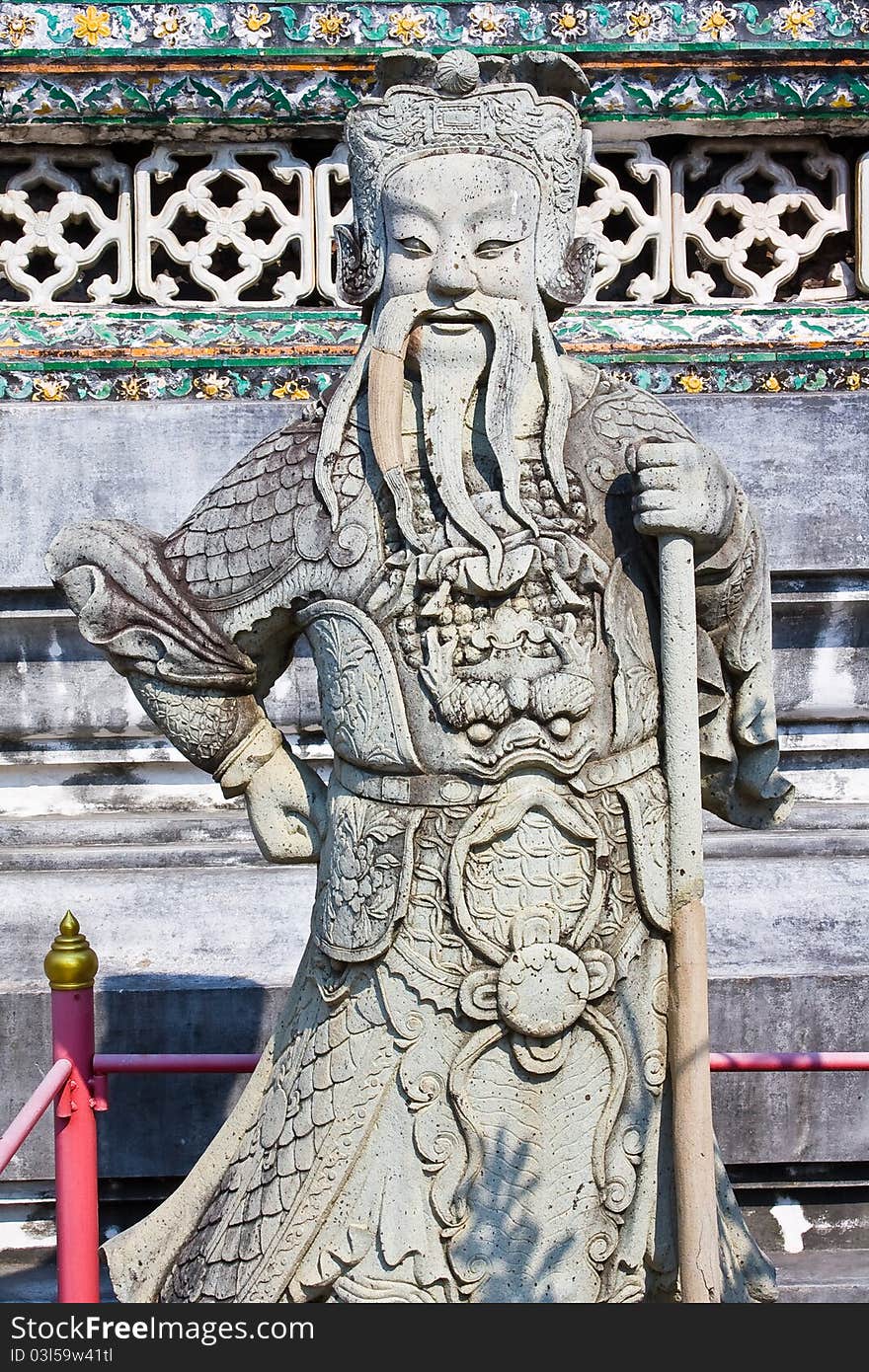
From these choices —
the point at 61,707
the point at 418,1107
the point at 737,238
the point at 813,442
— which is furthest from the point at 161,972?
the point at 737,238

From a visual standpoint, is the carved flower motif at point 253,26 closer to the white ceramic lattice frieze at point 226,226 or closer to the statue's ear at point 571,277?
the white ceramic lattice frieze at point 226,226

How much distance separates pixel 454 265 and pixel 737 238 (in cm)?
245

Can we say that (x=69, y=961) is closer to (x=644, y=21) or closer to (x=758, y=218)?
(x=758, y=218)

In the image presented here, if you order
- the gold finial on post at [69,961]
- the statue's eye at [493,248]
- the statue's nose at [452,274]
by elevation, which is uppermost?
the statue's eye at [493,248]

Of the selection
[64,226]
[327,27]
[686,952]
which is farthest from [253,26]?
[686,952]

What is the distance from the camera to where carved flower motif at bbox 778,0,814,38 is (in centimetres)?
499

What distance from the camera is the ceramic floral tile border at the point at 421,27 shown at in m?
4.95

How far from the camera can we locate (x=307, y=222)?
5004 millimetres

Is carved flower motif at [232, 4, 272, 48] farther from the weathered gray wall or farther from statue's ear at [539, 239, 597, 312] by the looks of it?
statue's ear at [539, 239, 597, 312]

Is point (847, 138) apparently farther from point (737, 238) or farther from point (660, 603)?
point (660, 603)

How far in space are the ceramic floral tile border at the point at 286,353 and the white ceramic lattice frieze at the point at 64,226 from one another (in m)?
0.12

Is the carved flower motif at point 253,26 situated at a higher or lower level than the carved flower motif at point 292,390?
higher

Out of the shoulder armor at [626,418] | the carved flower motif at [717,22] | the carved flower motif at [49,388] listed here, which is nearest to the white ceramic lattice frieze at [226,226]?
the carved flower motif at [49,388]

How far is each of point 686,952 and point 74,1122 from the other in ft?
4.38
